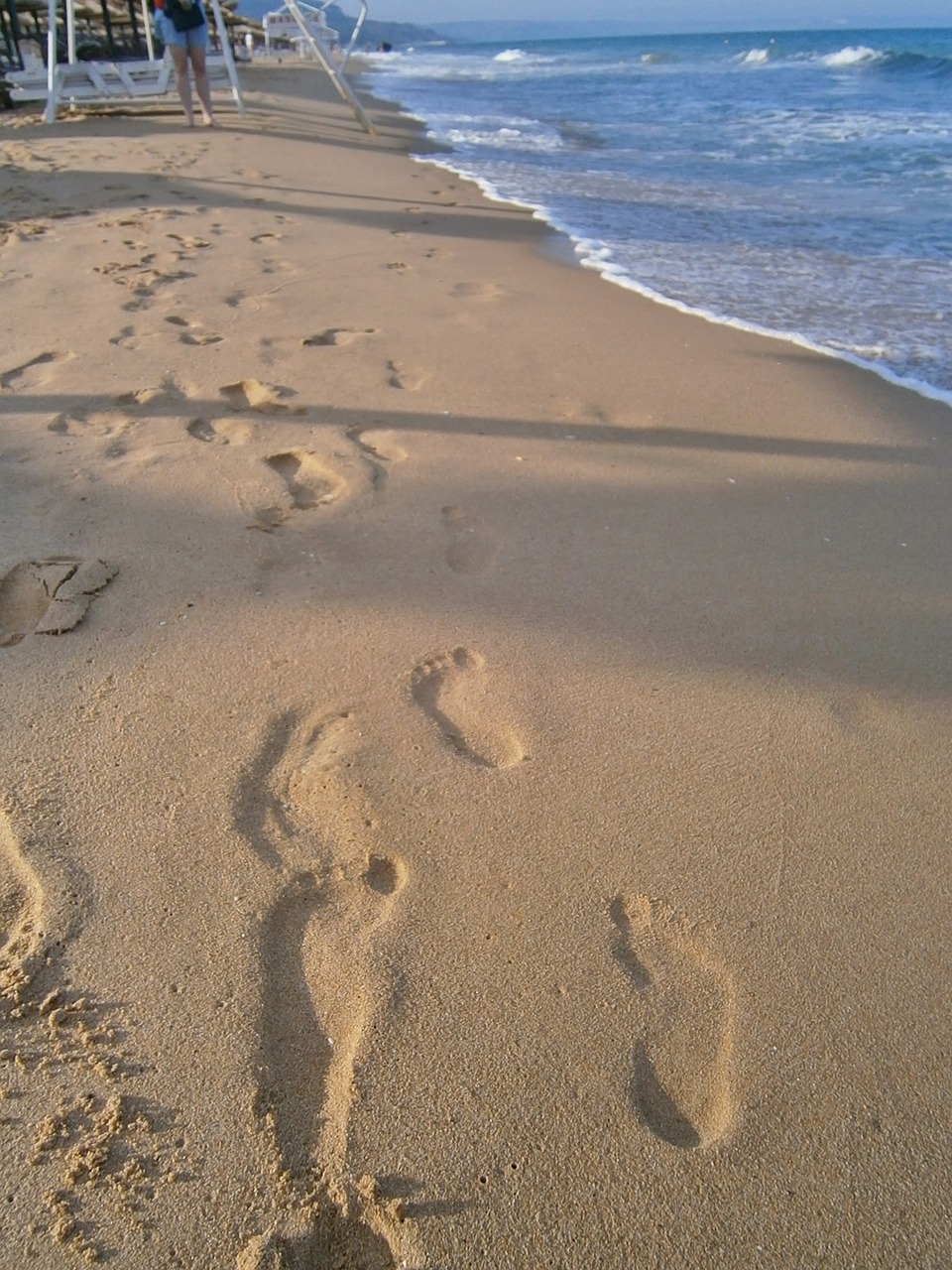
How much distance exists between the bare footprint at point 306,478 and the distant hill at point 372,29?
5996cm

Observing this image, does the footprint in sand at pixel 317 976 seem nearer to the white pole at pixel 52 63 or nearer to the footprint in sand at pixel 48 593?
the footprint in sand at pixel 48 593

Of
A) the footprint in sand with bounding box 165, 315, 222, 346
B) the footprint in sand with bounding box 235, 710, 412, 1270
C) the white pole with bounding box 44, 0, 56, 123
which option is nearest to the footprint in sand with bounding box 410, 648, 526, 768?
the footprint in sand with bounding box 235, 710, 412, 1270

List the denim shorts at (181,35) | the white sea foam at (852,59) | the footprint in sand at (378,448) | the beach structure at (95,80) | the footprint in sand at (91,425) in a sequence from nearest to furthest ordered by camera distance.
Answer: the footprint in sand at (378,448), the footprint in sand at (91,425), the denim shorts at (181,35), the beach structure at (95,80), the white sea foam at (852,59)

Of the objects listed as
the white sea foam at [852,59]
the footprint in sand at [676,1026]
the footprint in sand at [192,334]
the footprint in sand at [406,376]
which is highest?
the white sea foam at [852,59]

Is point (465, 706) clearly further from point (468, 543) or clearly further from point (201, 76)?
point (201, 76)

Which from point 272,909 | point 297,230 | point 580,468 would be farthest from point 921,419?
point 297,230

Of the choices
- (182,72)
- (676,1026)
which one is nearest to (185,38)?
(182,72)

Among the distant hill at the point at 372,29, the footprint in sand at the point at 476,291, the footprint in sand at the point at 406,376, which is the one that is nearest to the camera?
the footprint in sand at the point at 406,376

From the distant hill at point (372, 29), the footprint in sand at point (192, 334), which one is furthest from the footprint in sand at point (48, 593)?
the distant hill at point (372, 29)

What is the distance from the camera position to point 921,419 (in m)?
3.25

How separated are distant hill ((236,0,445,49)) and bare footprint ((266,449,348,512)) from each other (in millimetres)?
59959

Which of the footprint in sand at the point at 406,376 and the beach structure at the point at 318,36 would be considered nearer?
the footprint in sand at the point at 406,376

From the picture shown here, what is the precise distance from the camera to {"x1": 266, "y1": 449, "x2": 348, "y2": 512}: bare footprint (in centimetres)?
259

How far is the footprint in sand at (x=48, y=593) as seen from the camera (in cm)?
203
